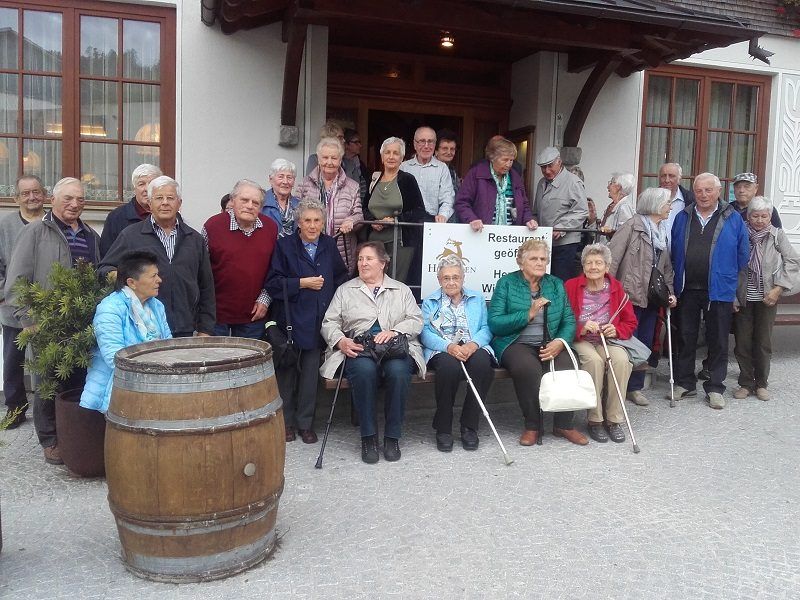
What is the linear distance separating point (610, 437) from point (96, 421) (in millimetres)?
3410

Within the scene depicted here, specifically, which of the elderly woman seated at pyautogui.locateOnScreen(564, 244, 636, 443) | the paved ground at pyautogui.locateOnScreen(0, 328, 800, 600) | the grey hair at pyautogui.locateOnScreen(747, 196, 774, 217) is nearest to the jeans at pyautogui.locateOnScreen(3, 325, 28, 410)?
the paved ground at pyautogui.locateOnScreen(0, 328, 800, 600)

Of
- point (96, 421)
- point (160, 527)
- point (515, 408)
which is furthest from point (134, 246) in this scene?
A: point (515, 408)

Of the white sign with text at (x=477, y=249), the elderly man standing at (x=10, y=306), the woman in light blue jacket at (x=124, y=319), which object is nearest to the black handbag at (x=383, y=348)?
the white sign with text at (x=477, y=249)

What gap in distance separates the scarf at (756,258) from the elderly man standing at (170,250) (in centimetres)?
455

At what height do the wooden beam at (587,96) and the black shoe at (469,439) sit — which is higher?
the wooden beam at (587,96)

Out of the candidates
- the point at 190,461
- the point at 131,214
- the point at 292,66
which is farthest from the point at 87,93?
the point at 190,461

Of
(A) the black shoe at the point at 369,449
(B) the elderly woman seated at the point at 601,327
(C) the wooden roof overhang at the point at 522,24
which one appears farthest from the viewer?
(C) the wooden roof overhang at the point at 522,24

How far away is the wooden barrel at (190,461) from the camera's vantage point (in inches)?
117

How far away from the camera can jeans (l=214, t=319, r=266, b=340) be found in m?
4.93

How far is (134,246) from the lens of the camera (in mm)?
4277

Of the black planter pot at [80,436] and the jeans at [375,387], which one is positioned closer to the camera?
the black planter pot at [80,436]

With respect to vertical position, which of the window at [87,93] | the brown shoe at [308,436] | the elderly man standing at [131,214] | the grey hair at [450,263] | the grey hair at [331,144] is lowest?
the brown shoe at [308,436]

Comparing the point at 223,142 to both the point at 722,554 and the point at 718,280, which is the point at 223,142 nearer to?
the point at 718,280

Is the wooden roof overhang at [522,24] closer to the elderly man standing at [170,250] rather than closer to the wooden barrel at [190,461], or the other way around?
the elderly man standing at [170,250]
